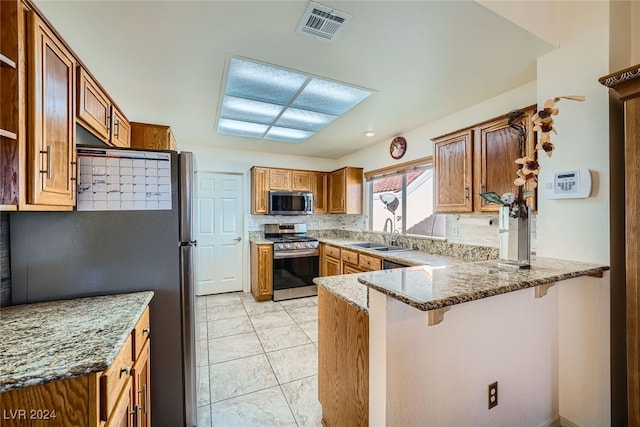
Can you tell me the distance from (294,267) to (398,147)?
232cm

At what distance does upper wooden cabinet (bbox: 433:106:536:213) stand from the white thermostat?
0.44ft

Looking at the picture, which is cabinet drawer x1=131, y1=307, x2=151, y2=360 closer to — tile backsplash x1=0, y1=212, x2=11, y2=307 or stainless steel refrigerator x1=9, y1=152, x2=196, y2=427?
stainless steel refrigerator x1=9, y1=152, x2=196, y2=427

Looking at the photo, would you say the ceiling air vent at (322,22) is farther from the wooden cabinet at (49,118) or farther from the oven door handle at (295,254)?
the oven door handle at (295,254)

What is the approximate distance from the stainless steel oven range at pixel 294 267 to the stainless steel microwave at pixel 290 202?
479mm

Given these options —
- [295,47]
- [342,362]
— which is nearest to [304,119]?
[295,47]

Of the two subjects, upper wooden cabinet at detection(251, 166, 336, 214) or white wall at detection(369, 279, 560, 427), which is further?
upper wooden cabinet at detection(251, 166, 336, 214)

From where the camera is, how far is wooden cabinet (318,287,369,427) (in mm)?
1241

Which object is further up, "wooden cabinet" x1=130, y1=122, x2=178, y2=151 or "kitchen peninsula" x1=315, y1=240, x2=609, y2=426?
"wooden cabinet" x1=130, y1=122, x2=178, y2=151

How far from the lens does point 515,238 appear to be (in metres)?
1.44

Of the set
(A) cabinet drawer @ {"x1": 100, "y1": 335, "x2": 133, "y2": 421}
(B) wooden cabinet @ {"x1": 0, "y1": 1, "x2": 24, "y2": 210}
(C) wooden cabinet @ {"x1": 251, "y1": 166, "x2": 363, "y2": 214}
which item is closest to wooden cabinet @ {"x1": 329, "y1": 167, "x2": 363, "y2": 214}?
(C) wooden cabinet @ {"x1": 251, "y1": 166, "x2": 363, "y2": 214}

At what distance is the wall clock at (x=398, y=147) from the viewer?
344 centimetres

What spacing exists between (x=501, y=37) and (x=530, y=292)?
1.50 meters

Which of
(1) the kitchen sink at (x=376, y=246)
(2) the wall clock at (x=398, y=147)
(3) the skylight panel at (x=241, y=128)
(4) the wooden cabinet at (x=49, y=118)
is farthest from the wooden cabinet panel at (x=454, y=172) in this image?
(4) the wooden cabinet at (x=49, y=118)

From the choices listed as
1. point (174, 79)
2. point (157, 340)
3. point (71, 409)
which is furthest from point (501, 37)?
point (157, 340)
